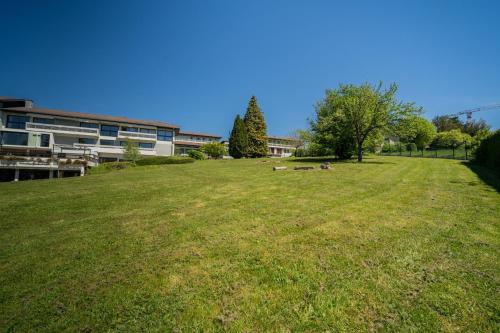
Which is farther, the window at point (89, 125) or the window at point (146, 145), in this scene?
the window at point (146, 145)

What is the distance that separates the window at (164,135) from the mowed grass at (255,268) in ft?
146

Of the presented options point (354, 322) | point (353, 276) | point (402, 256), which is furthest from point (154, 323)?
point (402, 256)

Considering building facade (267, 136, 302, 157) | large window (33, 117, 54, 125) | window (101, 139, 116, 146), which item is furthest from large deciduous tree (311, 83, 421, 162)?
building facade (267, 136, 302, 157)

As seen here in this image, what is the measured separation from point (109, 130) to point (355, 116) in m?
46.8

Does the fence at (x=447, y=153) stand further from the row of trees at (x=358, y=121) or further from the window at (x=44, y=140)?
the window at (x=44, y=140)

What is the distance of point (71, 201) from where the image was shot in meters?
9.68

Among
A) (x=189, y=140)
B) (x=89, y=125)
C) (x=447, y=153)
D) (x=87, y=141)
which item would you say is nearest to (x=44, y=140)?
(x=87, y=141)

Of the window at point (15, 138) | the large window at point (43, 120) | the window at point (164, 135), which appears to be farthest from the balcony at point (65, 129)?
the window at point (164, 135)

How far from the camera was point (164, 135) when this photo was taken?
166ft

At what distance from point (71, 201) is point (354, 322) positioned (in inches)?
454

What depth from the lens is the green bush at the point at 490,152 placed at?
1843cm

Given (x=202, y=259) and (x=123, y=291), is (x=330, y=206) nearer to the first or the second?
(x=202, y=259)

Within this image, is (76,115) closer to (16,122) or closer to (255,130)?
(16,122)

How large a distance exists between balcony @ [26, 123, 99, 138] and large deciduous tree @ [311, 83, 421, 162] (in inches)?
1678
